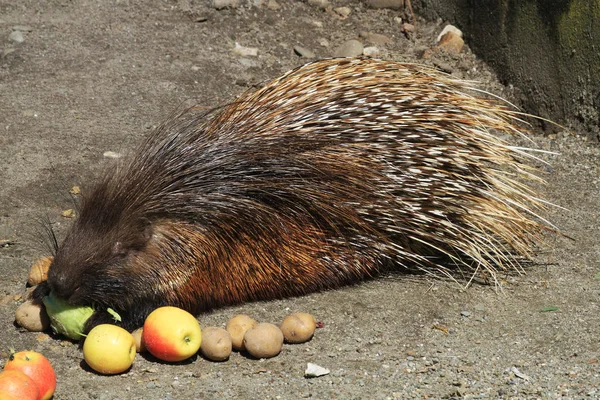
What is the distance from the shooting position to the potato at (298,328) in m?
3.21

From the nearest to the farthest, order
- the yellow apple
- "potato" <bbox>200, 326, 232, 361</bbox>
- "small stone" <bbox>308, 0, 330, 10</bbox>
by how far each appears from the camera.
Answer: the yellow apple < "potato" <bbox>200, 326, 232, 361</bbox> < "small stone" <bbox>308, 0, 330, 10</bbox>

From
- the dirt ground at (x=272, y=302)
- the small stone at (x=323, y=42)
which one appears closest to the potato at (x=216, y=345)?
the dirt ground at (x=272, y=302)

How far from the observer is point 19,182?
14.1 feet

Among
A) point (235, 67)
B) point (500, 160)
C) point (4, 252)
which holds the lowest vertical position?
point (4, 252)

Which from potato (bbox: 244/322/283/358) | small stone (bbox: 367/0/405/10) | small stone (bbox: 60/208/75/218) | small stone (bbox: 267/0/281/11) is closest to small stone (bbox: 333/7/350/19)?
small stone (bbox: 367/0/405/10)

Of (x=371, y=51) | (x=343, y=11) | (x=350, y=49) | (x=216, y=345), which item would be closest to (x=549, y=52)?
(x=371, y=51)

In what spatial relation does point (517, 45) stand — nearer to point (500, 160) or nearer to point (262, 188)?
point (500, 160)

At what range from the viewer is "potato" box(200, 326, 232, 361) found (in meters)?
3.10

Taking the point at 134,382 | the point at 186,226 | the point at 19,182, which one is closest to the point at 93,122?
the point at 19,182

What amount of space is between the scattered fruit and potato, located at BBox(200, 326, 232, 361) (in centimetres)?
50

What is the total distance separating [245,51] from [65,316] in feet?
9.68

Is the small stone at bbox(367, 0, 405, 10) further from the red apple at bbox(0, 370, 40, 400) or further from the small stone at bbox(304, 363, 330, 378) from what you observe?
the red apple at bbox(0, 370, 40, 400)

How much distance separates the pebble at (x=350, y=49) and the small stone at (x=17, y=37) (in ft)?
7.04

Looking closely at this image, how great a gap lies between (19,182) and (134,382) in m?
1.74
